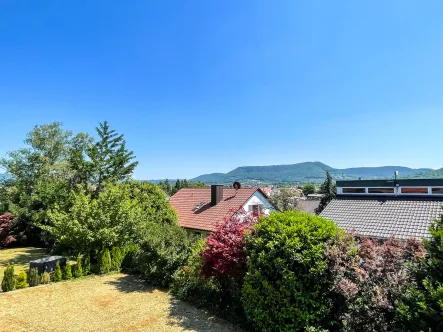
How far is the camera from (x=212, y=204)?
960 inches

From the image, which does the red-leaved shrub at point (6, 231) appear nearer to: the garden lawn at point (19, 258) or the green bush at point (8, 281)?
the garden lawn at point (19, 258)

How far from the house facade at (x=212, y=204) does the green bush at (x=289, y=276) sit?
1389 centimetres

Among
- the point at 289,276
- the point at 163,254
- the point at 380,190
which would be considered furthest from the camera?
the point at 380,190

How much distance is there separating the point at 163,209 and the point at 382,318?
14.4 m

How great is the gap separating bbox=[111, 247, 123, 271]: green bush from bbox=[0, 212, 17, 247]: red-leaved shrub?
55.5ft

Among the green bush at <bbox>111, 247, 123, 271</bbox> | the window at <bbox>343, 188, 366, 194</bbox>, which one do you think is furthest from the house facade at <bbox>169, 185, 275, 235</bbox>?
the green bush at <bbox>111, 247, 123, 271</bbox>

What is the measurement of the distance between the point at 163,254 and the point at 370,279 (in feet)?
25.3

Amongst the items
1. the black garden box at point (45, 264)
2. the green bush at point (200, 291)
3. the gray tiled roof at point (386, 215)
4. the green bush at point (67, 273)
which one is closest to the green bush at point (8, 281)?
the black garden box at point (45, 264)

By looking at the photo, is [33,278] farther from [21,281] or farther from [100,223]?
[100,223]

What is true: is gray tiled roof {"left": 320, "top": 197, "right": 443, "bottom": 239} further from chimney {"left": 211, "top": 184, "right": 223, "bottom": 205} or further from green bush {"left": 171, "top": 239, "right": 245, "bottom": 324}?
chimney {"left": 211, "top": 184, "right": 223, "bottom": 205}

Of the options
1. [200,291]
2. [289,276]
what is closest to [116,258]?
[200,291]

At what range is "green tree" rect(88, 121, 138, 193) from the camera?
734 inches

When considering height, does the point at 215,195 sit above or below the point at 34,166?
below

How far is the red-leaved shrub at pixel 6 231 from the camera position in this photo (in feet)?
80.0
